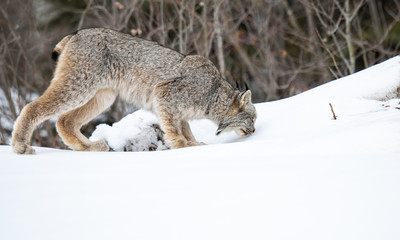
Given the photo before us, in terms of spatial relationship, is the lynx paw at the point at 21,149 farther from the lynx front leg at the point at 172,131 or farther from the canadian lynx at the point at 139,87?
the lynx front leg at the point at 172,131

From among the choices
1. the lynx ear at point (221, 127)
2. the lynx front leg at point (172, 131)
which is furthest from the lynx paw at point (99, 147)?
the lynx ear at point (221, 127)

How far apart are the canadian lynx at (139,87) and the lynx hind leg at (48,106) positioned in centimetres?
1

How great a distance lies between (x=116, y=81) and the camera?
5.68m

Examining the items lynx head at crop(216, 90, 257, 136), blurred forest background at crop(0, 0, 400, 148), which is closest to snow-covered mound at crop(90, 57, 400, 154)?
lynx head at crop(216, 90, 257, 136)

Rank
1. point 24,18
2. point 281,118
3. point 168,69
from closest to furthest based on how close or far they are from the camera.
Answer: point 281,118 → point 168,69 → point 24,18

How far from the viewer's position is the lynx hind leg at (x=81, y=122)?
220 inches

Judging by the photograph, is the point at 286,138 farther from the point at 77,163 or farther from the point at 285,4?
the point at 285,4

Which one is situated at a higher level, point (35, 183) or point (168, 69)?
point (168, 69)

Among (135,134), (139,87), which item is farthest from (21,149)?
(139,87)

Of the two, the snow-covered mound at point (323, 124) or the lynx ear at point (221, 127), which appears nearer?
the snow-covered mound at point (323, 124)

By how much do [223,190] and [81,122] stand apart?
129 inches

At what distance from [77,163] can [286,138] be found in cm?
186

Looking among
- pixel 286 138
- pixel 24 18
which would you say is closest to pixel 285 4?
pixel 24 18

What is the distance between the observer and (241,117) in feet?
19.3
